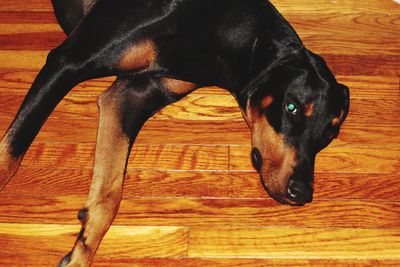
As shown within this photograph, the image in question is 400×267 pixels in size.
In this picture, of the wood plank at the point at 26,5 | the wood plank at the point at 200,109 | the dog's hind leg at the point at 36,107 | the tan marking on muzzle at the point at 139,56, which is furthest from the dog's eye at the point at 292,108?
the wood plank at the point at 26,5

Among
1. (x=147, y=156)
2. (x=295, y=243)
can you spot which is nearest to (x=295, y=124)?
(x=295, y=243)

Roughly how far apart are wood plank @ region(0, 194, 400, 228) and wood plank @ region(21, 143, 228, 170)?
196mm

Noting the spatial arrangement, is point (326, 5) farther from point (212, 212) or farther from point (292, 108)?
point (212, 212)

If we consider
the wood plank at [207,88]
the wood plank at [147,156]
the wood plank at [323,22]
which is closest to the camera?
the wood plank at [147,156]

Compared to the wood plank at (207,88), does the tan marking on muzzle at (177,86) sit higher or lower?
higher

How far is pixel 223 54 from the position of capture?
246 centimetres

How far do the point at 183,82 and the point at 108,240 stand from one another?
0.87m

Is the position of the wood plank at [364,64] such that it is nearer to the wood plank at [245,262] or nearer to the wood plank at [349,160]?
the wood plank at [349,160]

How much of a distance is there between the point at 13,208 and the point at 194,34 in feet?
3.67

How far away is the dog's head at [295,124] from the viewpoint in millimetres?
2191

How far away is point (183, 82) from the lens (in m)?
2.61

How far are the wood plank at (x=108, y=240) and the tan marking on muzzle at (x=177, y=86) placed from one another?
0.71 metres

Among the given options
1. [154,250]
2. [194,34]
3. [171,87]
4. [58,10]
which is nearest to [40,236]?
[154,250]

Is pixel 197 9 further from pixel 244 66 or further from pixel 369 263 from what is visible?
pixel 369 263
